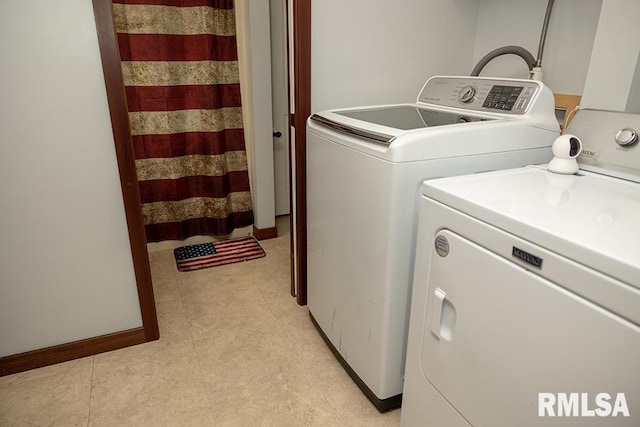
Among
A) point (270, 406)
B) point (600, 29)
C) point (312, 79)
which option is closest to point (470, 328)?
point (270, 406)

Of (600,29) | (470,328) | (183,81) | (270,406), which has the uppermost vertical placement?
(600,29)

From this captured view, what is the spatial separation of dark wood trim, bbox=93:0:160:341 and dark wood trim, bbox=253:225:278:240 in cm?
123

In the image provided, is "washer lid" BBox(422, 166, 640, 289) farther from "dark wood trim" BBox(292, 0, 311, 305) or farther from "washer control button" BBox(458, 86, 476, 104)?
"dark wood trim" BBox(292, 0, 311, 305)

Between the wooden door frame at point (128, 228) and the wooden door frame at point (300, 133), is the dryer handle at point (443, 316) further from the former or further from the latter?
the wooden door frame at point (128, 228)

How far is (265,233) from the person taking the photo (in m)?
3.06

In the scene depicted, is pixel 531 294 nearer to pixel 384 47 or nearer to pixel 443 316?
pixel 443 316

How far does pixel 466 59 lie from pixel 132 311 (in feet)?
7.08

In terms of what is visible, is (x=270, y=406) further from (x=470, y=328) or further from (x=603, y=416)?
(x=603, y=416)

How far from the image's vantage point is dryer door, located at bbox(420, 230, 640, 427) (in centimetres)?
70

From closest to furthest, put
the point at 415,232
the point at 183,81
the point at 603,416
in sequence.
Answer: the point at 603,416 → the point at 415,232 → the point at 183,81

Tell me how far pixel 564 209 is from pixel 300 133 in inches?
49.8

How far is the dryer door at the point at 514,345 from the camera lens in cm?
70

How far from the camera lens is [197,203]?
285 centimetres

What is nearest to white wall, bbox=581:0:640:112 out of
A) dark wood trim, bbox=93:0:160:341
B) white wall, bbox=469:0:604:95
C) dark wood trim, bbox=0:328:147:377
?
white wall, bbox=469:0:604:95
